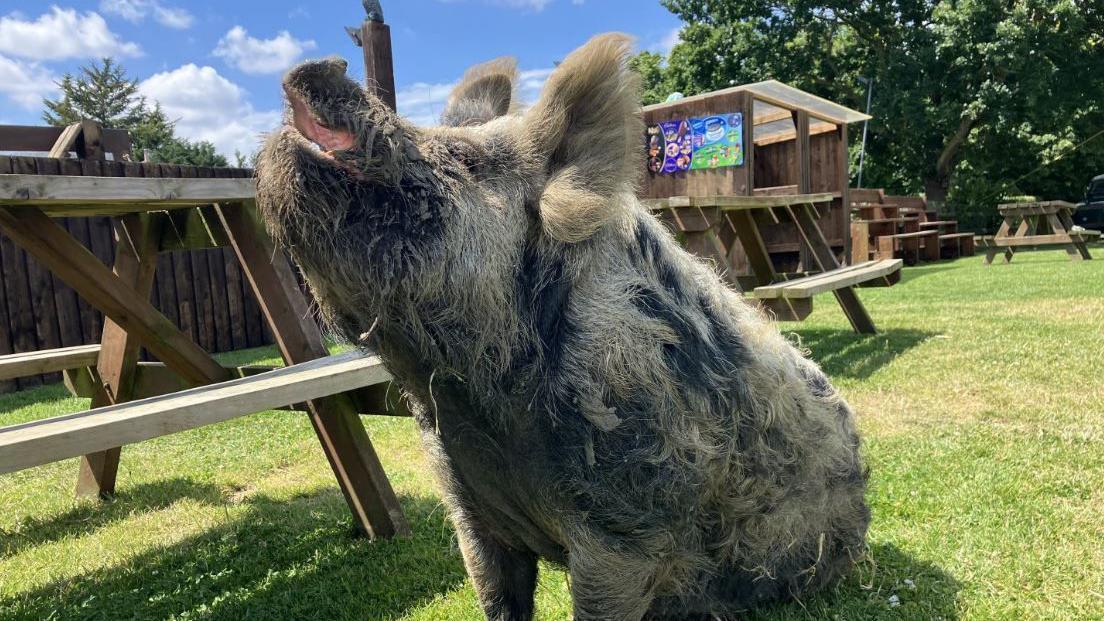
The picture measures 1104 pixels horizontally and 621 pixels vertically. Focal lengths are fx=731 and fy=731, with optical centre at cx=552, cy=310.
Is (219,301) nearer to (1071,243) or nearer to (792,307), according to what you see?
(792,307)

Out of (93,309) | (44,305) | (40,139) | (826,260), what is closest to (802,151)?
(826,260)

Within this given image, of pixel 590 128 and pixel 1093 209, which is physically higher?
pixel 590 128

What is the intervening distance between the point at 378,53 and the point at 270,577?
227cm

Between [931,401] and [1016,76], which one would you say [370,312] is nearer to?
[931,401]

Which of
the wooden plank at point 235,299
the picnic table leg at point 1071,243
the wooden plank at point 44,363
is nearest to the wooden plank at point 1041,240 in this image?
the picnic table leg at point 1071,243

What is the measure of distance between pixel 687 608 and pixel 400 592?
4.14ft

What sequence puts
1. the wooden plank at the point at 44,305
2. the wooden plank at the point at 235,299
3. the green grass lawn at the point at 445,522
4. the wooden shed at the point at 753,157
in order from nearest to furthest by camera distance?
the green grass lawn at the point at 445,522 < the wooden plank at the point at 44,305 < the wooden shed at the point at 753,157 < the wooden plank at the point at 235,299

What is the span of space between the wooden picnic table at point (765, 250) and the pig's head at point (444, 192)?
332 cm

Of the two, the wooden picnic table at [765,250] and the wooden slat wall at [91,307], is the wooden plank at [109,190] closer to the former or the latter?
the wooden picnic table at [765,250]

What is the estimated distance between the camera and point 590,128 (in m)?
1.54

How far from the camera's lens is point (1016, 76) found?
20.2 m

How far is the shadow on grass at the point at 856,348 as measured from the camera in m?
5.87

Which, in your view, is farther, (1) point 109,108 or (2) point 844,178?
(1) point 109,108

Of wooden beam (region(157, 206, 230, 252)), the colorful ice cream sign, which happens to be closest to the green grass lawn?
wooden beam (region(157, 206, 230, 252))
